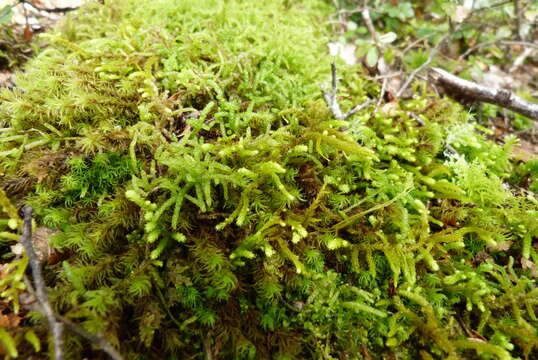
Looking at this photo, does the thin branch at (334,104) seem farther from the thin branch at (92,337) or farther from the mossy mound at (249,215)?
the thin branch at (92,337)

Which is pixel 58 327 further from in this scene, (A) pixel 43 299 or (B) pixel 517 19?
(B) pixel 517 19

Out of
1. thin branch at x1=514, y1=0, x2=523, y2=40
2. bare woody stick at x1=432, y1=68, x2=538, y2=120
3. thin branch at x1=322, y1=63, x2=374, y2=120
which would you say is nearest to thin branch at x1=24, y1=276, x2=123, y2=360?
thin branch at x1=322, y1=63, x2=374, y2=120

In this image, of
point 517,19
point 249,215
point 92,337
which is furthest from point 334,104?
point 517,19

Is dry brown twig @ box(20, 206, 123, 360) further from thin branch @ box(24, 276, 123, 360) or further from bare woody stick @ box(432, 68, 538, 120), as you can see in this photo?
bare woody stick @ box(432, 68, 538, 120)

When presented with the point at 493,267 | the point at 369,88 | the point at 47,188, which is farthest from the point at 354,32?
the point at 47,188

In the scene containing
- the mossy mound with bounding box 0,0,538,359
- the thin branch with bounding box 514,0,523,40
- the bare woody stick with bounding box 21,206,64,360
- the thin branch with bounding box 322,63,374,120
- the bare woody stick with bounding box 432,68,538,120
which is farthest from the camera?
the thin branch with bounding box 514,0,523,40

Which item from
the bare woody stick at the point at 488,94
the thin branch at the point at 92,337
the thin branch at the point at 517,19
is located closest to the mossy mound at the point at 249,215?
the thin branch at the point at 92,337
